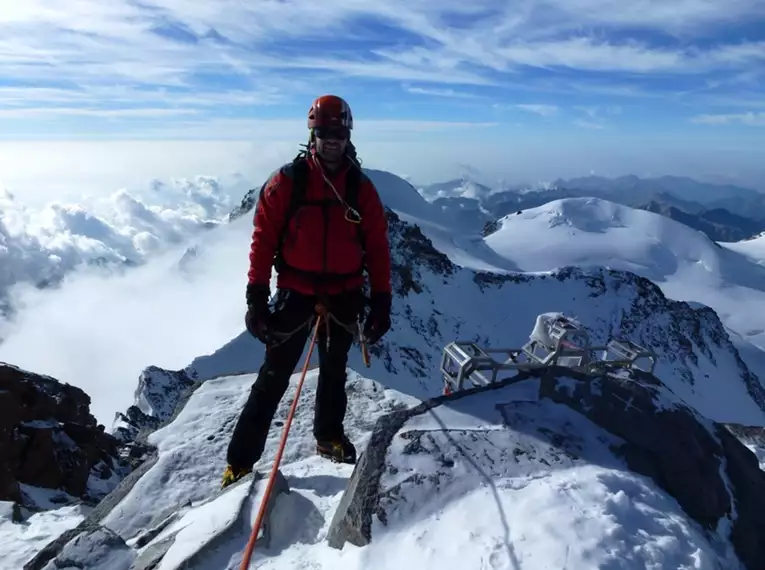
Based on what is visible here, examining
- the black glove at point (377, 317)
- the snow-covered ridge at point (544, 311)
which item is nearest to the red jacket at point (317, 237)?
the black glove at point (377, 317)

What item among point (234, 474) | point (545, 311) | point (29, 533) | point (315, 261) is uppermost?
point (315, 261)

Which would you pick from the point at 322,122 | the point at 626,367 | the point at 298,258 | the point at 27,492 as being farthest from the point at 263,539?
the point at 27,492

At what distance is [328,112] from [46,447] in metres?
13.7

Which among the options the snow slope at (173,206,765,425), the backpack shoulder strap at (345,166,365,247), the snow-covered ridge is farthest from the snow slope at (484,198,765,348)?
the backpack shoulder strap at (345,166,365,247)

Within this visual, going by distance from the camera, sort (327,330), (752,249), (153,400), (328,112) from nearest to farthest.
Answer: (328,112) < (327,330) < (153,400) < (752,249)

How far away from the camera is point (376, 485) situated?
15.5ft

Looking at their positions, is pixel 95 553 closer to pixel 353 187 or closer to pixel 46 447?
pixel 353 187

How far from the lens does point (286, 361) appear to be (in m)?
6.24

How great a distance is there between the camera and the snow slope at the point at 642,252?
126000 millimetres

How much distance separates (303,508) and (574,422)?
276 cm

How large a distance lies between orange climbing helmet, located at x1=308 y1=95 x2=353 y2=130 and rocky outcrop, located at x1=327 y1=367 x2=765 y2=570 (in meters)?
2.95

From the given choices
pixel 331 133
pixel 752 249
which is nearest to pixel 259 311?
pixel 331 133

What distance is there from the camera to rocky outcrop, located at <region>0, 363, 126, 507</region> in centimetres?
1411

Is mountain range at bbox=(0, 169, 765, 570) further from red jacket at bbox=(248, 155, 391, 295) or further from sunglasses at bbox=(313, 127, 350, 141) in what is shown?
sunglasses at bbox=(313, 127, 350, 141)
